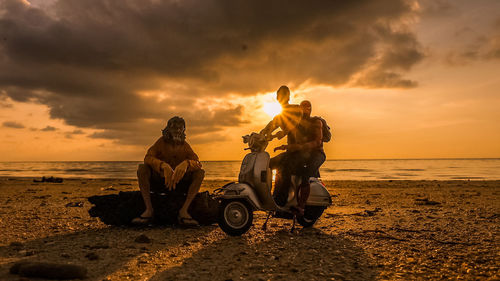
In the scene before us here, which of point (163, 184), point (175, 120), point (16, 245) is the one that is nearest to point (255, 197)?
point (163, 184)

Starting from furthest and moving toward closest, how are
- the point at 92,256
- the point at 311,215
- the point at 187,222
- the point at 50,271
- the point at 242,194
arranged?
the point at 311,215 < the point at 187,222 < the point at 242,194 < the point at 92,256 < the point at 50,271

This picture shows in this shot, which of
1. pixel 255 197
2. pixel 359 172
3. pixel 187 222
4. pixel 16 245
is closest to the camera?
pixel 16 245

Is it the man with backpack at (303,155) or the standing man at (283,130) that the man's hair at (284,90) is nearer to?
the standing man at (283,130)

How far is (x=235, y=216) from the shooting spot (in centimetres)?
501

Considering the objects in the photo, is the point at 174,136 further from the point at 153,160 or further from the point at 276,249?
the point at 276,249

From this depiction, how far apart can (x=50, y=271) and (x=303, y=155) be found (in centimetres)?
377

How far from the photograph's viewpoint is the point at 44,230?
538 cm

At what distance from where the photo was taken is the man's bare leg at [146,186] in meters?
5.50

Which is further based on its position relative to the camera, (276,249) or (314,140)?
(314,140)

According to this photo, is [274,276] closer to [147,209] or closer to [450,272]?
[450,272]

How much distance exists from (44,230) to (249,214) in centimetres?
348

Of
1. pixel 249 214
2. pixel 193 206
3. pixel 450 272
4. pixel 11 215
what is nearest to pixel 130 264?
pixel 249 214

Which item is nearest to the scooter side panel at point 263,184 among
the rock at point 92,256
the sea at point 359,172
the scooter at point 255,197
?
the scooter at point 255,197

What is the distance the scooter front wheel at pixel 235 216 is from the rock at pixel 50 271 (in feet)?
7.62
